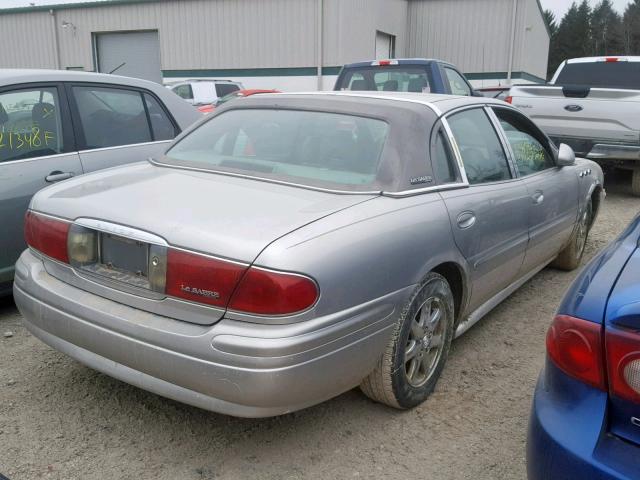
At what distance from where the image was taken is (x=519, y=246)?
3.71 m

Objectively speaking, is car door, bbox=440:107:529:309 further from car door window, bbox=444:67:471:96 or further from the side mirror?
car door window, bbox=444:67:471:96

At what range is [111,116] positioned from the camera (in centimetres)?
458

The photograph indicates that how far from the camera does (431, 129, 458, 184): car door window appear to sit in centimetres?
304

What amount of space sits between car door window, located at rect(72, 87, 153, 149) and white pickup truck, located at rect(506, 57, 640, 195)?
5.51 m

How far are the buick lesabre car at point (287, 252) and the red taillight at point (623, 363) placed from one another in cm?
96

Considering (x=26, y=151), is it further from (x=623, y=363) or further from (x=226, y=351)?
(x=623, y=363)

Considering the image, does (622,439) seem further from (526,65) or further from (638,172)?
(526,65)

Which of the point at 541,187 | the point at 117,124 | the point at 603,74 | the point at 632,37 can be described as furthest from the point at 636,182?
the point at 632,37

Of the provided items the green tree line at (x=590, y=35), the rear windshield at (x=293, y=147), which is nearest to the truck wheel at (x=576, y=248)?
the rear windshield at (x=293, y=147)

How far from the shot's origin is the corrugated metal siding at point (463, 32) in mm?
22797

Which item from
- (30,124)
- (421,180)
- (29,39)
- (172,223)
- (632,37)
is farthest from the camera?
(632,37)

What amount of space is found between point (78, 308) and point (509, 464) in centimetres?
194

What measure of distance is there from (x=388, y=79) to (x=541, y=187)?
493 centimetres

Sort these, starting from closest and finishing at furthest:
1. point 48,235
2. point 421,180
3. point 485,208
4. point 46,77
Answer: point 48,235 → point 421,180 → point 485,208 → point 46,77
